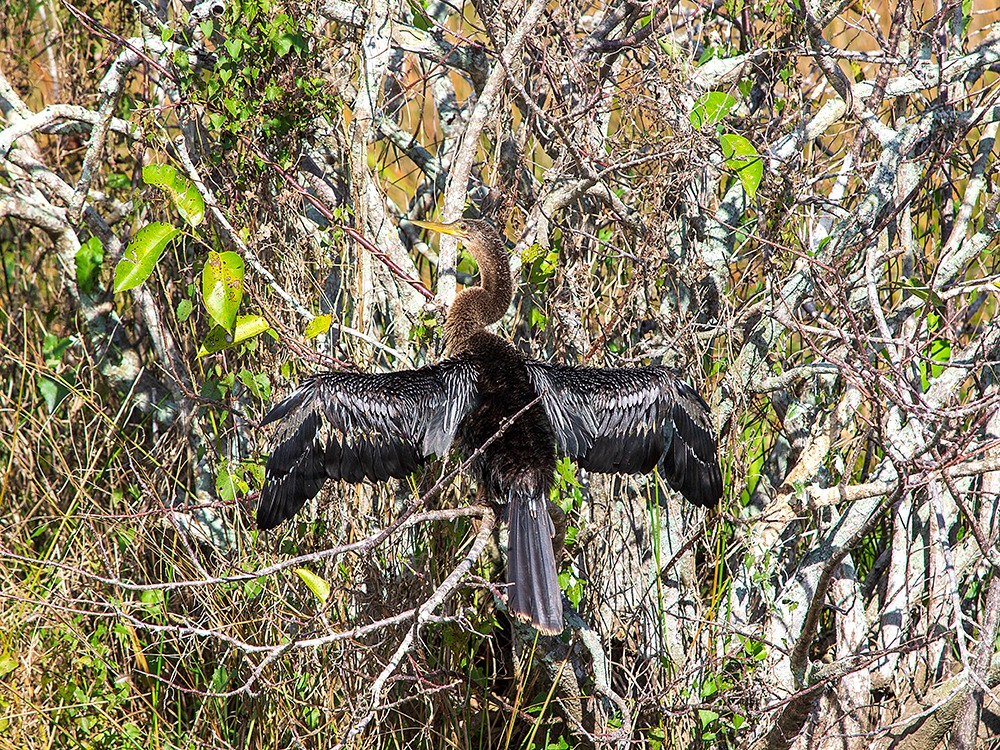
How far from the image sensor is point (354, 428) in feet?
9.11

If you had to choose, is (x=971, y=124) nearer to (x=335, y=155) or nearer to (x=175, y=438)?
(x=335, y=155)

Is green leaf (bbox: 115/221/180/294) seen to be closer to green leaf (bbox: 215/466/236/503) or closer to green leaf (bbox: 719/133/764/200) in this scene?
green leaf (bbox: 215/466/236/503)

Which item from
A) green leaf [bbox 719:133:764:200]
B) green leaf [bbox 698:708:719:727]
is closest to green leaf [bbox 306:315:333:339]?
green leaf [bbox 719:133:764:200]

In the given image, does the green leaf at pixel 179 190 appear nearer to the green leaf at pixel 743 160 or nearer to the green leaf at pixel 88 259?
the green leaf at pixel 88 259

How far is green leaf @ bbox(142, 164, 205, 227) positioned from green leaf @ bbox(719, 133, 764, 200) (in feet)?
5.14

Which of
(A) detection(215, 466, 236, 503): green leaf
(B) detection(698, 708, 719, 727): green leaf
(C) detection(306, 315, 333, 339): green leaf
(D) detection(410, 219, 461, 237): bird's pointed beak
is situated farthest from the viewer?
(A) detection(215, 466, 236, 503): green leaf

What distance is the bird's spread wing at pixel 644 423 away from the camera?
2.95 metres

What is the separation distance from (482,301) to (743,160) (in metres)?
0.94

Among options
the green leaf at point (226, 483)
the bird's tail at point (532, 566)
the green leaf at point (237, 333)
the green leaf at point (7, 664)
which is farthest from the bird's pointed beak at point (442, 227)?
the green leaf at point (7, 664)

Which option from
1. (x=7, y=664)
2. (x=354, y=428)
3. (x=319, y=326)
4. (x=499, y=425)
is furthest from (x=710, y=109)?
(x=7, y=664)

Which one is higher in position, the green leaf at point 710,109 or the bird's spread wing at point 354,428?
the green leaf at point 710,109

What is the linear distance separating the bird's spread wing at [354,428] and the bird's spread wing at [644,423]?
33 cm

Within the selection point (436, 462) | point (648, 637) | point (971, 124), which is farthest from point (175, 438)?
point (971, 124)

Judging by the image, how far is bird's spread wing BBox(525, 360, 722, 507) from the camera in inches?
116
